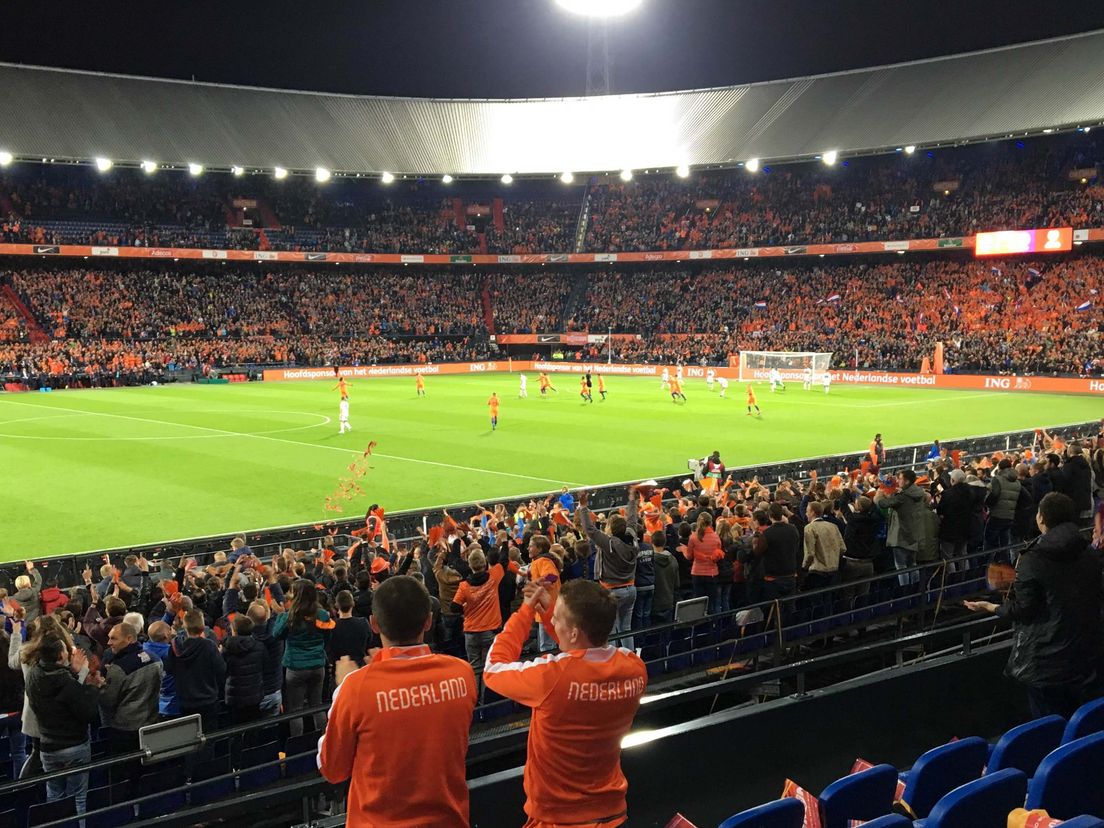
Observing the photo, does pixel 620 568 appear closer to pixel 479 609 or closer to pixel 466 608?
pixel 479 609

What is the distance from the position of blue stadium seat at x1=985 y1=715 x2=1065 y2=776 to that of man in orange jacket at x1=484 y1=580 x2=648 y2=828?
2.27 metres

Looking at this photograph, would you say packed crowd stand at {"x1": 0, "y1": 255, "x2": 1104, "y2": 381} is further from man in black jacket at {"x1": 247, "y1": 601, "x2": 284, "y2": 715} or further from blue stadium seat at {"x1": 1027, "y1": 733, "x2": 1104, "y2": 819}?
blue stadium seat at {"x1": 1027, "y1": 733, "x2": 1104, "y2": 819}

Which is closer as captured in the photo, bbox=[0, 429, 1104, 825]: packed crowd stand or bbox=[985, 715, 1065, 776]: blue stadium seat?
bbox=[0, 429, 1104, 825]: packed crowd stand

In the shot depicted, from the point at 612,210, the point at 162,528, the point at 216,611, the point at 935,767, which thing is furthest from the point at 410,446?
the point at 612,210

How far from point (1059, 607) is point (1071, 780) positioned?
152 centimetres

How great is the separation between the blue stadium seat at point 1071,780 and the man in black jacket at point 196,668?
19.7ft

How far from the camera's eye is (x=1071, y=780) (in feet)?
14.0

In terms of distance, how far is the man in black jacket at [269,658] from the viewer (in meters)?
8.16

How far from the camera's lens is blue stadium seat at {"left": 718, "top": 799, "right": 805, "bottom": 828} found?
11.9 feet

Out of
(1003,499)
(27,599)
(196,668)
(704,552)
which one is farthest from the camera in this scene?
(1003,499)

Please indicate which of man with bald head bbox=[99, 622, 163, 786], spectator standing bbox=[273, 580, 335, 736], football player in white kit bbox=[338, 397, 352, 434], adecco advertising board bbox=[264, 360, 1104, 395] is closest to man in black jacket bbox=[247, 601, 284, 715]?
spectator standing bbox=[273, 580, 335, 736]

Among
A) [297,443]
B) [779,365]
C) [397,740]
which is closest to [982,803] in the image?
[397,740]

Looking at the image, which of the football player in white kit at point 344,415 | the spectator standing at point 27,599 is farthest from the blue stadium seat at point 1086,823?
the football player in white kit at point 344,415

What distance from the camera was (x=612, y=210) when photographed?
79.2 meters
